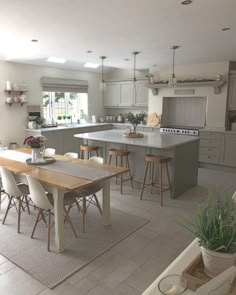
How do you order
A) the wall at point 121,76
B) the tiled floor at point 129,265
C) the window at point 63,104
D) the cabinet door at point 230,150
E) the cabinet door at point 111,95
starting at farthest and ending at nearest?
the cabinet door at point 111,95 < the wall at point 121,76 < the window at point 63,104 < the cabinet door at point 230,150 < the tiled floor at point 129,265

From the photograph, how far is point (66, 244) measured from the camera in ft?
9.35

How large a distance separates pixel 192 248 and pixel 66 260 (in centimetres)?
→ 168

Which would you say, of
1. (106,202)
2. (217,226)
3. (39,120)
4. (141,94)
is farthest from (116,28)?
(141,94)

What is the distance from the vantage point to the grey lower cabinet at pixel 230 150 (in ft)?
18.8

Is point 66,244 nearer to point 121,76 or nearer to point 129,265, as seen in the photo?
point 129,265

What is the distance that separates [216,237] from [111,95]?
7461mm

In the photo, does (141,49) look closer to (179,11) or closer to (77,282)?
(179,11)

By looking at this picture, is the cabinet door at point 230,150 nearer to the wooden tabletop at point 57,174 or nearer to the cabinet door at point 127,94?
the cabinet door at point 127,94

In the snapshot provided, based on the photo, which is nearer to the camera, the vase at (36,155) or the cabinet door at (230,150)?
the vase at (36,155)

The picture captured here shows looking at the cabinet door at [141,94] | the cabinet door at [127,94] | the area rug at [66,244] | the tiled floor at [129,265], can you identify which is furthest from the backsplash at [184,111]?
the area rug at [66,244]

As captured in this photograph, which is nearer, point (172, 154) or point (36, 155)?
point (36, 155)

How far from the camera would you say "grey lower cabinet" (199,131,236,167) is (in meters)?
5.77

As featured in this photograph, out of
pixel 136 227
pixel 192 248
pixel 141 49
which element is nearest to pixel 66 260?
pixel 136 227

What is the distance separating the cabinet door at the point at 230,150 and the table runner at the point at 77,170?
3817mm
